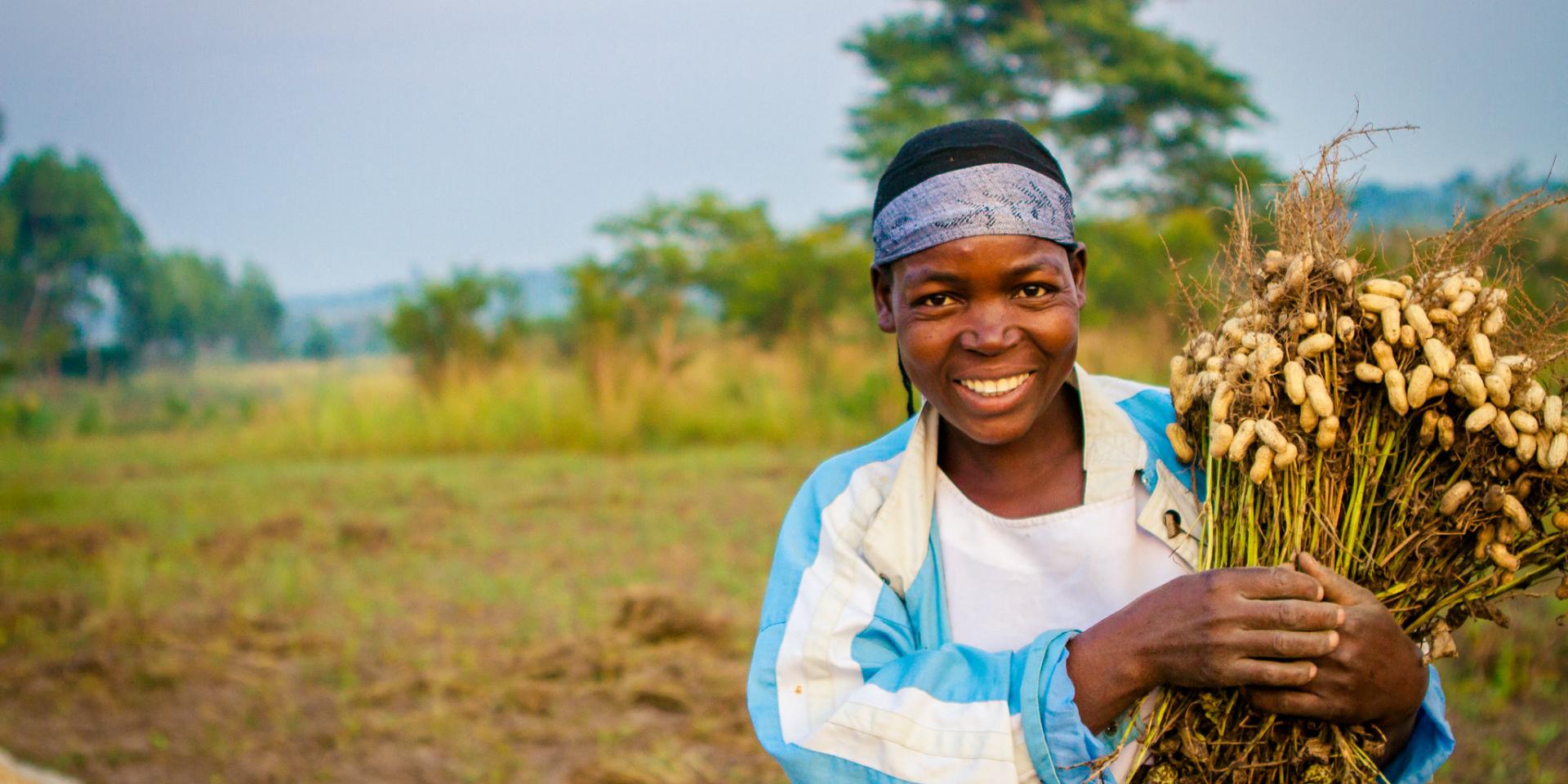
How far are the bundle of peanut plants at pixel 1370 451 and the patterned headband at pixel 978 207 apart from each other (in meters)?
0.33

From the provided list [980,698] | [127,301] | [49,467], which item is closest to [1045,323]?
[980,698]

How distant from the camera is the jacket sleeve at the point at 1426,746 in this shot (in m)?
1.72

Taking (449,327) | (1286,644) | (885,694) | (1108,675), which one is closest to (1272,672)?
(1286,644)

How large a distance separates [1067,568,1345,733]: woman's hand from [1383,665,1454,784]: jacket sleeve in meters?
0.38

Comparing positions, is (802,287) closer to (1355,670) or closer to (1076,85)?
(1076,85)

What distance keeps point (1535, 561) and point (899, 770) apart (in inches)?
38.3

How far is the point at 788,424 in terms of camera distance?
38.9 feet

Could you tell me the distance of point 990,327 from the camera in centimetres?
179

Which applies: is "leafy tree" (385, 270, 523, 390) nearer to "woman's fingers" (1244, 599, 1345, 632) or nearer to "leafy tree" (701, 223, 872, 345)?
"leafy tree" (701, 223, 872, 345)

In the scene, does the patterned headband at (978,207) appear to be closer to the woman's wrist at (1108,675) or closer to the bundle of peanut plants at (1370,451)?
the bundle of peanut plants at (1370,451)

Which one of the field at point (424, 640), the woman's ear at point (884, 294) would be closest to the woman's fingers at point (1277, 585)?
the woman's ear at point (884, 294)

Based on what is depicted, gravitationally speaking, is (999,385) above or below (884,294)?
below

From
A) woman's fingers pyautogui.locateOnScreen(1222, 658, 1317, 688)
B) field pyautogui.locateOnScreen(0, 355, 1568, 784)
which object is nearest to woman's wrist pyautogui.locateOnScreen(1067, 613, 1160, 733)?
woman's fingers pyautogui.locateOnScreen(1222, 658, 1317, 688)

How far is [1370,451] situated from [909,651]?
74 cm
